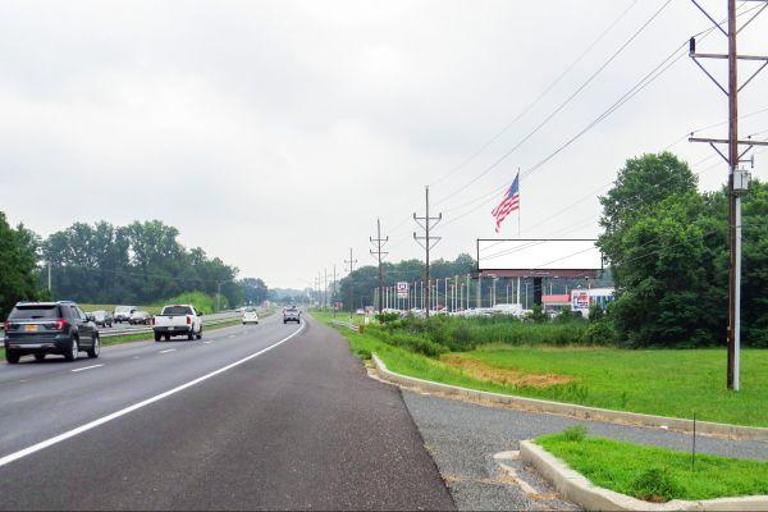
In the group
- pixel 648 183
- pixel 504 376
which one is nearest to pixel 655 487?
pixel 504 376

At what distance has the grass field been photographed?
58.2 ft

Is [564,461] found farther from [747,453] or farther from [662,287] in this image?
[662,287]

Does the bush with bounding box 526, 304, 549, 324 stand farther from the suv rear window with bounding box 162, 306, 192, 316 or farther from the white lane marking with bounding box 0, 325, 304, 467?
the white lane marking with bounding box 0, 325, 304, 467

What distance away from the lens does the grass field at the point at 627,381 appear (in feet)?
58.2

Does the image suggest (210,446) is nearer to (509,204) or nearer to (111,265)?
(509,204)

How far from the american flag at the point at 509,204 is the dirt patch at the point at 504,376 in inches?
525

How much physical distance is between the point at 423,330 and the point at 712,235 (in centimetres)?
2185

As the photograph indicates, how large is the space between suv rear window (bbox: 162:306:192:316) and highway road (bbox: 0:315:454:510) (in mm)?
28535

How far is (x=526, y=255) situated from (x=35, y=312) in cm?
5221

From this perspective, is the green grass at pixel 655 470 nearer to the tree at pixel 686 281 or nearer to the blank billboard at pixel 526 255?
the tree at pixel 686 281

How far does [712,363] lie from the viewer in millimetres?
35094

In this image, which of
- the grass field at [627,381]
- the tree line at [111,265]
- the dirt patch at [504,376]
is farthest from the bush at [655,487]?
the tree line at [111,265]

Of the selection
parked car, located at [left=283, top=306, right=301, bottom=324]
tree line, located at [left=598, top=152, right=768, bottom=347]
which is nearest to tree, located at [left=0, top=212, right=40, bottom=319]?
parked car, located at [left=283, top=306, right=301, bottom=324]

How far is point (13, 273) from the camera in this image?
241 ft
